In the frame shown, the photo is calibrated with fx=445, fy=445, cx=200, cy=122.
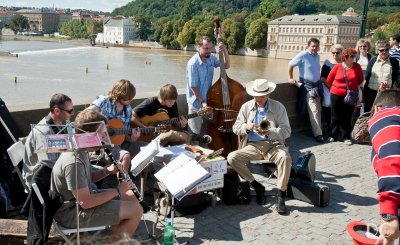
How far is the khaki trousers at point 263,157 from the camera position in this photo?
5250 mm

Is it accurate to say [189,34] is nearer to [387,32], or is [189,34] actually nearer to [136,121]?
[387,32]

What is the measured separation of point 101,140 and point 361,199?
3.65 m

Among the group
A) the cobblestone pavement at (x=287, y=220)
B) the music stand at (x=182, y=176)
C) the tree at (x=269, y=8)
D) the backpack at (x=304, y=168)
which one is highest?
the tree at (x=269, y=8)

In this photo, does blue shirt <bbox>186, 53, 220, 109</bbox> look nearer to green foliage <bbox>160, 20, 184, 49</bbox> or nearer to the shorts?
the shorts

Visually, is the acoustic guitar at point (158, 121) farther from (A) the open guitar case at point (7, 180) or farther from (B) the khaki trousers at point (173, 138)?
(A) the open guitar case at point (7, 180)

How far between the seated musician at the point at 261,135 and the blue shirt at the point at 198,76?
0.93 metres

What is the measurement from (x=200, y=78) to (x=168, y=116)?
0.97m

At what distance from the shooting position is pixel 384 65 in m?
8.01

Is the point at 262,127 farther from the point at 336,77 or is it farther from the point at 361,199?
the point at 336,77

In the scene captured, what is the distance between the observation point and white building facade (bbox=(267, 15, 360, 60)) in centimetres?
10112

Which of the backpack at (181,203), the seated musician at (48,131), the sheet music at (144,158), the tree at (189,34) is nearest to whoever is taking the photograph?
the seated musician at (48,131)

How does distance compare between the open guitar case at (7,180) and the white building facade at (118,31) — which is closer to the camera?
the open guitar case at (7,180)

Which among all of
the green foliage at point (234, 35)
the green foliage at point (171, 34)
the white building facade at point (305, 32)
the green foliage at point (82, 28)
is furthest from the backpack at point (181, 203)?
the green foliage at point (82, 28)

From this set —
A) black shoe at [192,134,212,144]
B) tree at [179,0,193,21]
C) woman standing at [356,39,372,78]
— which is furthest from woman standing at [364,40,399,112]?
tree at [179,0,193,21]
